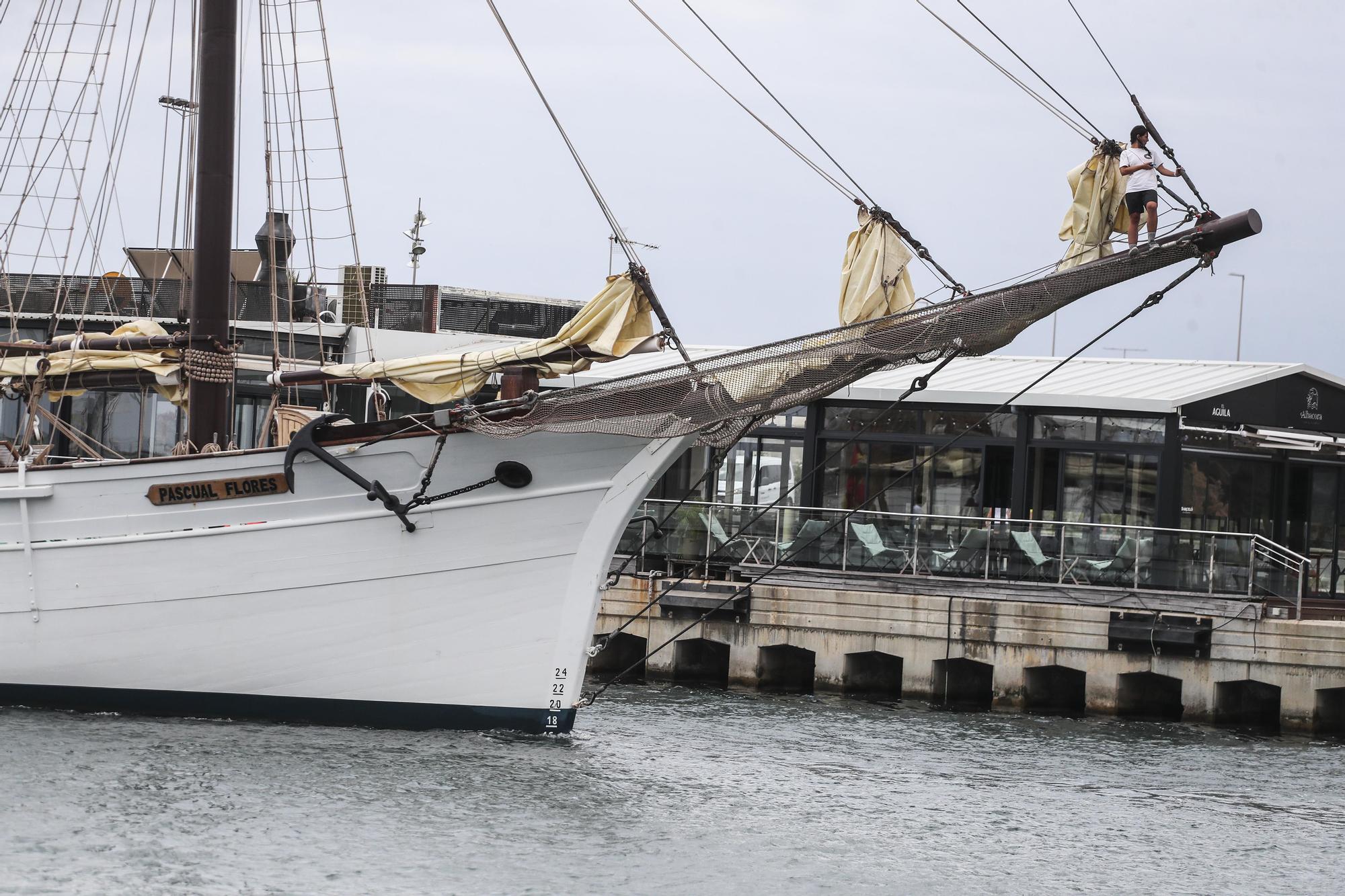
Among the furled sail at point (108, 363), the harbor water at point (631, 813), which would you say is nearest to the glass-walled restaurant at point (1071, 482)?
the harbor water at point (631, 813)

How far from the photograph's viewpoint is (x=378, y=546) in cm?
1595

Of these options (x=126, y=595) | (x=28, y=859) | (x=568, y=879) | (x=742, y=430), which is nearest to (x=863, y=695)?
(x=742, y=430)

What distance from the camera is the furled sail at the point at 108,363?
18.0 metres

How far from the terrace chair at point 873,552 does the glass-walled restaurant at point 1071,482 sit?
0.07 ft

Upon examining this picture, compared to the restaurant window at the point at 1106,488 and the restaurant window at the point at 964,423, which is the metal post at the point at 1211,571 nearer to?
the restaurant window at the point at 1106,488

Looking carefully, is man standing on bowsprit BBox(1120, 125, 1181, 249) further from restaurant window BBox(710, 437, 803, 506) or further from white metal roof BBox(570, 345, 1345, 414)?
restaurant window BBox(710, 437, 803, 506)

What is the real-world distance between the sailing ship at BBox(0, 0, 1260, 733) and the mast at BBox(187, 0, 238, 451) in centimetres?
155

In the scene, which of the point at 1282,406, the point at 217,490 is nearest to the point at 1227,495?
the point at 1282,406

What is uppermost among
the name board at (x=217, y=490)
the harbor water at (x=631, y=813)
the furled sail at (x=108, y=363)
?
the furled sail at (x=108, y=363)

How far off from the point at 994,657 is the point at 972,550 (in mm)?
1646

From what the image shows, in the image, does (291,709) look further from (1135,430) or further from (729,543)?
(1135,430)

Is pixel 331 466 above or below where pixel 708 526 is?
above

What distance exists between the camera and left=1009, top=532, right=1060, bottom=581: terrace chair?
894 inches

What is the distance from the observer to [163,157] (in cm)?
2308
